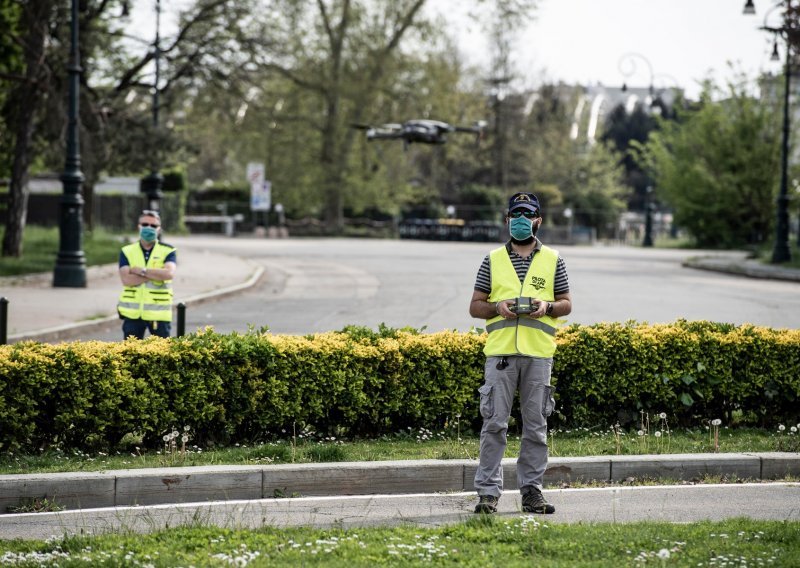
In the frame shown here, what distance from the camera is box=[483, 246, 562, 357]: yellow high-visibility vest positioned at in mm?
7160

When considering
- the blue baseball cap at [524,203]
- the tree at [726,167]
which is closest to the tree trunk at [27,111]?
the blue baseball cap at [524,203]

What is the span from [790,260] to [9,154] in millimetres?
22683

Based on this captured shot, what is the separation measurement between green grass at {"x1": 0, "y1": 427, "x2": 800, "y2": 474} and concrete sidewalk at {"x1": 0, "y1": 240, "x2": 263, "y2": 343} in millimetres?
7694

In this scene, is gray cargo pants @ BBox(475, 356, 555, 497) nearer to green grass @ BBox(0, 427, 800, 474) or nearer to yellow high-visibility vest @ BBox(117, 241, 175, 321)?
green grass @ BBox(0, 427, 800, 474)

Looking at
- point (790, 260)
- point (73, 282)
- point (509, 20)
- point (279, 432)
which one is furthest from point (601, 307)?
point (509, 20)

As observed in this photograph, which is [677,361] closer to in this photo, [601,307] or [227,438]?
[227,438]

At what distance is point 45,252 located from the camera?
3212cm

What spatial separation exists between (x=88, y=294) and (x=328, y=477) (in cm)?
1653

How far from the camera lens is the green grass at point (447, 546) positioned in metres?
5.60

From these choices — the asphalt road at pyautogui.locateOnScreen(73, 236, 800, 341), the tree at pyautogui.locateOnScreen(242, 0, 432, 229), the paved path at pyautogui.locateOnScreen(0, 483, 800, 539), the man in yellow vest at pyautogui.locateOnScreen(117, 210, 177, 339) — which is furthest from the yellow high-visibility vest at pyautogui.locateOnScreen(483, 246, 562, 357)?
the tree at pyautogui.locateOnScreen(242, 0, 432, 229)

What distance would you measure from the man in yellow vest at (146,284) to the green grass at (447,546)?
5438 mm

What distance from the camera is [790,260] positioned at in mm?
37469

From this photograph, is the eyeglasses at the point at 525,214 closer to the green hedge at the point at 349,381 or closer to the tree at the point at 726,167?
the green hedge at the point at 349,381

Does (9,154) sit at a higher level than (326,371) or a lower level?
higher
